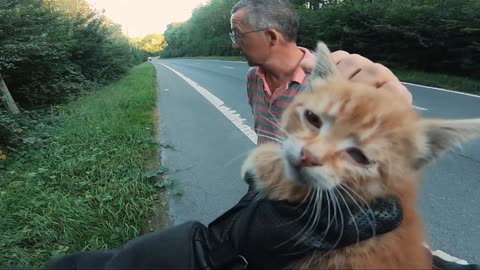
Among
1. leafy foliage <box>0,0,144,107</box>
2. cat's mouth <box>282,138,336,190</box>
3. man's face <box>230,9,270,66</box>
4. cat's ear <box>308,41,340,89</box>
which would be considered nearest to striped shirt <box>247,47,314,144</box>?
man's face <box>230,9,270,66</box>

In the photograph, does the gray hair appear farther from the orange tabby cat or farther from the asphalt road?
the orange tabby cat

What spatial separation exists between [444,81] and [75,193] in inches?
650

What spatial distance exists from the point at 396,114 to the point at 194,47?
335 ft

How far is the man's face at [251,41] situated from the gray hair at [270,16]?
43 mm

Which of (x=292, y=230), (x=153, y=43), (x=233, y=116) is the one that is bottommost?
(x=153, y=43)

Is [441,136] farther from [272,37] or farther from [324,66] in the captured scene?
[272,37]

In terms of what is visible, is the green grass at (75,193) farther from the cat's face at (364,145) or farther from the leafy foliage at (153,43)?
the leafy foliage at (153,43)

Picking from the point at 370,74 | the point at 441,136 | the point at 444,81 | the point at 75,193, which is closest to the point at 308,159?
the point at 441,136

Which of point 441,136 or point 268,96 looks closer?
point 441,136

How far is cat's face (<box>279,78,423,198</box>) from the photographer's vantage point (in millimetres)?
1780

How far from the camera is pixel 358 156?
1.80 meters

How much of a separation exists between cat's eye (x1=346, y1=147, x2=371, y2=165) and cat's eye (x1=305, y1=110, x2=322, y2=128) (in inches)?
8.7

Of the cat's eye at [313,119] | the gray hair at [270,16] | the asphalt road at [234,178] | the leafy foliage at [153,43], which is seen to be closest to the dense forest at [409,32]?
the asphalt road at [234,178]

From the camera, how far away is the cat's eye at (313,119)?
1993 mm
